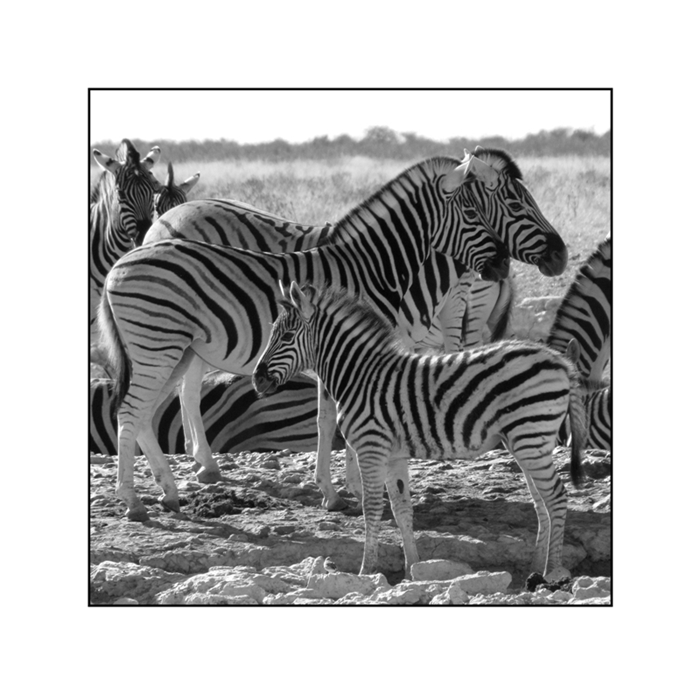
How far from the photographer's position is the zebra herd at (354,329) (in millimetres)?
7484

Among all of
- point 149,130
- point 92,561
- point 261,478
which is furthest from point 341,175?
point 92,561

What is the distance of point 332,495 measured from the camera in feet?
29.1

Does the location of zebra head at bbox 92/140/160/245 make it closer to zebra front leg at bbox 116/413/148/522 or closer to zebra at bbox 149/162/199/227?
zebra at bbox 149/162/199/227

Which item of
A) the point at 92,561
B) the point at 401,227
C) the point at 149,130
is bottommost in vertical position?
the point at 92,561

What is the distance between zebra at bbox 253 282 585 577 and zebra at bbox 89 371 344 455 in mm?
2565

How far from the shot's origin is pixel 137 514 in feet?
28.2

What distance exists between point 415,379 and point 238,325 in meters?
1.80

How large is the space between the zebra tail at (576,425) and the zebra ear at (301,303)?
5.53ft

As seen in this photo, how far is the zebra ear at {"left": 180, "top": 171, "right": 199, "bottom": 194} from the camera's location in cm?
1004

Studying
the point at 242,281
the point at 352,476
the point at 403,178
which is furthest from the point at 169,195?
the point at 352,476

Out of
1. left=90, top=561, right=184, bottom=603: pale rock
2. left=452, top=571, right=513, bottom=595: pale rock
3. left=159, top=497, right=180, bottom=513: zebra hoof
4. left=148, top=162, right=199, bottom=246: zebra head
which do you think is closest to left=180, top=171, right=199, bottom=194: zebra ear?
left=148, top=162, right=199, bottom=246: zebra head

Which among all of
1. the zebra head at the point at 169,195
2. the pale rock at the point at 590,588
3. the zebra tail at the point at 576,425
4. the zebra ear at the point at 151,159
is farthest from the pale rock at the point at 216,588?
the zebra ear at the point at 151,159

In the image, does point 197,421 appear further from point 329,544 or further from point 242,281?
point 329,544

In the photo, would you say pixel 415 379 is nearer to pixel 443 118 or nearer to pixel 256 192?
pixel 443 118
